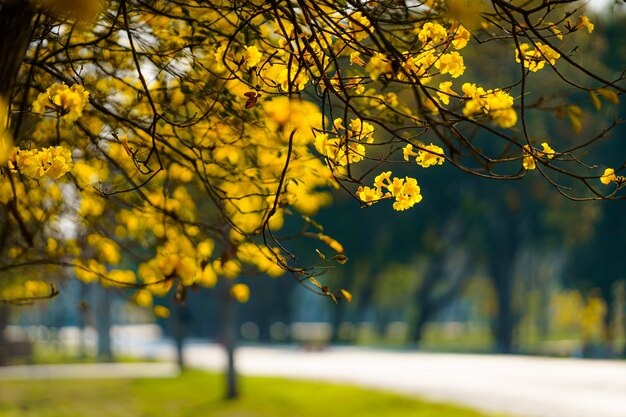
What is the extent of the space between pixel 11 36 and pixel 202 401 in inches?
633

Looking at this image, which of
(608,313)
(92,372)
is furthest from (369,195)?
(608,313)

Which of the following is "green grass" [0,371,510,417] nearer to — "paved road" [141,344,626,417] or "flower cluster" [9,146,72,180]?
"paved road" [141,344,626,417]

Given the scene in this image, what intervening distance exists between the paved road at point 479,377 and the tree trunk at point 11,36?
11.6 m

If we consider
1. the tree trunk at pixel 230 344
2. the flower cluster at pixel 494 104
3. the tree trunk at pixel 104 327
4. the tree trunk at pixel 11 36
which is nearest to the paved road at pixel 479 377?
the tree trunk at pixel 230 344

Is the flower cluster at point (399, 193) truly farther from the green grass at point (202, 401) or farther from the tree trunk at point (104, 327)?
the tree trunk at point (104, 327)

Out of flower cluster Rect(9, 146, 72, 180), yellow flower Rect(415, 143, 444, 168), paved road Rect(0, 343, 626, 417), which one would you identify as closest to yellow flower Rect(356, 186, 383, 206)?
yellow flower Rect(415, 143, 444, 168)

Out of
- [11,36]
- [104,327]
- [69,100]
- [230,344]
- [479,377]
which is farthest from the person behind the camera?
[104,327]

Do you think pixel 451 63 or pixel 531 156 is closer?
pixel 531 156

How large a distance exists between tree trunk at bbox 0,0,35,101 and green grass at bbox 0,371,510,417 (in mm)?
11281

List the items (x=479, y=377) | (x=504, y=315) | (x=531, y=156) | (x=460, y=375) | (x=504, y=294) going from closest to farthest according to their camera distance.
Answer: (x=531, y=156) < (x=479, y=377) < (x=460, y=375) < (x=504, y=315) < (x=504, y=294)

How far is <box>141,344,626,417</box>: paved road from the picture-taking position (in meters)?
15.6

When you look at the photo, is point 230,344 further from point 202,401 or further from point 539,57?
point 539,57

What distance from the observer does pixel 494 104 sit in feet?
14.2

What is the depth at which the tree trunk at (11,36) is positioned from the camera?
152 inches
